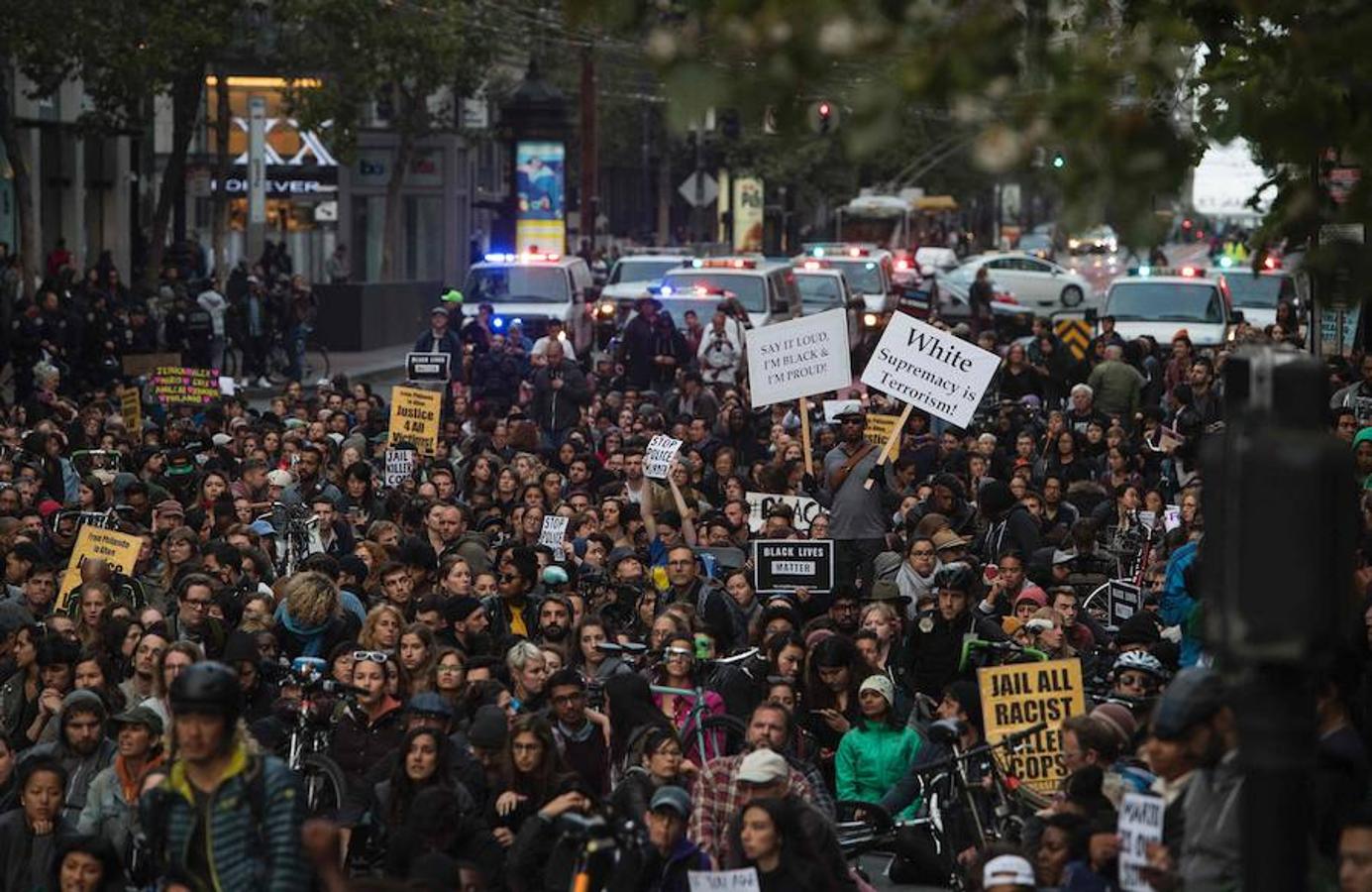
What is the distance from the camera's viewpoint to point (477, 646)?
13469mm

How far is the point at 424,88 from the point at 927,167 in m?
40.2

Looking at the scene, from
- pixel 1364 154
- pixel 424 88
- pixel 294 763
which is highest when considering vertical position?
pixel 424 88

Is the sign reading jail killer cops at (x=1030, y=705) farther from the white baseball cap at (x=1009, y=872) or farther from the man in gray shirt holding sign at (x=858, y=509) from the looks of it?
the man in gray shirt holding sign at (x=858, y=509)

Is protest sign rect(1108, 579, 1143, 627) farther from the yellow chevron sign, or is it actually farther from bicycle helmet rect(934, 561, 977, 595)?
the yellow chevron sign

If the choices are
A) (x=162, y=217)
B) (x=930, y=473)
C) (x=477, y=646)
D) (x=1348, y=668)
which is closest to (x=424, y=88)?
(x=162, y=217)

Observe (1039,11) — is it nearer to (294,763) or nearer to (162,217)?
(294,763)

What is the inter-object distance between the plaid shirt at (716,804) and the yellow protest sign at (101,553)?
5.64m

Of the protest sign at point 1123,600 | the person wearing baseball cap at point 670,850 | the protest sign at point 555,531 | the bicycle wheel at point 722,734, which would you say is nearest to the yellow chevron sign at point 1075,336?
the protest sign at point 555,531

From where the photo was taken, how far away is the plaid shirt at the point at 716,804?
10.2 metres

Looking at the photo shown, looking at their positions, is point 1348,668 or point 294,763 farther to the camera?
point 294,763

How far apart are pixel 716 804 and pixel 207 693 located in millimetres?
2800

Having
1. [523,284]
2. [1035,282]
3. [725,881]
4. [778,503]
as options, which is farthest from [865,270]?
[725,881]

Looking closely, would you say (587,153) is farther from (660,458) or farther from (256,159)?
(660,458)

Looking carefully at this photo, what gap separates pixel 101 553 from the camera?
50.5ft
